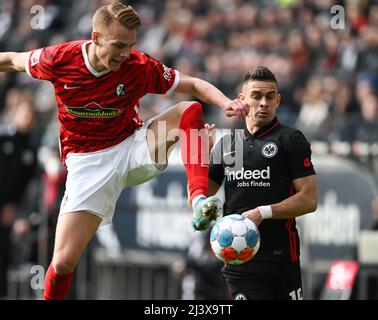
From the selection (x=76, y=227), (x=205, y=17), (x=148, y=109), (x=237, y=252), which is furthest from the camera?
(x=205, y=17)

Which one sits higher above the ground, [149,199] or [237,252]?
[149,199]

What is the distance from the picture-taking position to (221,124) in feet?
51.9

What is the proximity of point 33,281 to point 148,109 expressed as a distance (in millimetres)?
4245

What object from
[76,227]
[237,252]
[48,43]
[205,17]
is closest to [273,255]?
[237,252]

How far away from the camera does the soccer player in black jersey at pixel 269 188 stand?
8578 millimetres

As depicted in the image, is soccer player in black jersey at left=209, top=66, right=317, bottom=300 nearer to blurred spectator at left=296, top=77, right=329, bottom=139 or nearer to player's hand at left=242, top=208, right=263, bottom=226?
player's hand at left=242, top=208, right=263, bottom=226

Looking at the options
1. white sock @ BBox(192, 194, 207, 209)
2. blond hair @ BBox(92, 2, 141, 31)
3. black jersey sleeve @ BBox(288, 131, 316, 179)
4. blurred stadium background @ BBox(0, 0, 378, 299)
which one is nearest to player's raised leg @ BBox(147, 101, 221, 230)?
white sock @ BBox(192, 194, 207, 209)

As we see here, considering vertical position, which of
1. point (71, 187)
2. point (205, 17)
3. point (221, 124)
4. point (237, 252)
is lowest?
point (237, 252)

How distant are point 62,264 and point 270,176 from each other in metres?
1.85

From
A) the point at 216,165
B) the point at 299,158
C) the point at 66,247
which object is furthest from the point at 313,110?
the point at 66,247

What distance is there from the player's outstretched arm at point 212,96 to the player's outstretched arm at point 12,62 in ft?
4.13

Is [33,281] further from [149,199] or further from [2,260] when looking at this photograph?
[149,199]

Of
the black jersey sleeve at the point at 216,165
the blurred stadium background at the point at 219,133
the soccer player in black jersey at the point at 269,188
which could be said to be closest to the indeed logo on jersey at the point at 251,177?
the soccer player in black jersey at the point at 269,188

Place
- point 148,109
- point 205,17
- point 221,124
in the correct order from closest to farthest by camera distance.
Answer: point 221,124 < point 148,109 < point 205,17
